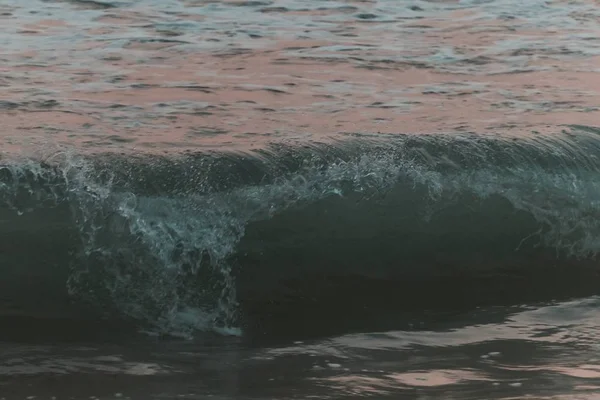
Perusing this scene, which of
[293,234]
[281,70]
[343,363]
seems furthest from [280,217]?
[281,70]

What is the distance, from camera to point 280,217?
190 inches

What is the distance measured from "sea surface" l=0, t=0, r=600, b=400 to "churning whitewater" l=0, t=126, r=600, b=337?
12mm

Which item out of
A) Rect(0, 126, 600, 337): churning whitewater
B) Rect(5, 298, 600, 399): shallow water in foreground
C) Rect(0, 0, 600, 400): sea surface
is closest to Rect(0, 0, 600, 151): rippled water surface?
Rect(0, 0, 600, 400): sea surface

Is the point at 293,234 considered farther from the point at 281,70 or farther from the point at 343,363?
the point at 281,70

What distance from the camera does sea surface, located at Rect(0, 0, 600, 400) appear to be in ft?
12.0

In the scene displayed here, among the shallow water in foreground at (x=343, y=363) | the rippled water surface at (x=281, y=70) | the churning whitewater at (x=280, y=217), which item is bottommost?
the shallow water in foreground at (x=343, y=363)

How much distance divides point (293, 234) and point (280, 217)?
0.11 meters

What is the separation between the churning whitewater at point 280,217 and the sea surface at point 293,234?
0.01m

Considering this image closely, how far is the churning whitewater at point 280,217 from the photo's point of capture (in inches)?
171

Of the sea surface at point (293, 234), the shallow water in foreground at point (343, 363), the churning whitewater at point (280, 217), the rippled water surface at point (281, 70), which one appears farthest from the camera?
the rippled water surface at point (281, 70)

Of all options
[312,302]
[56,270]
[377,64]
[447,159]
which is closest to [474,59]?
[377,64]

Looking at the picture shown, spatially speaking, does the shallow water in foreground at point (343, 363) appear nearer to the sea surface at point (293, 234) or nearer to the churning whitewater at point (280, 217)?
the sea surface at point (293, 234)

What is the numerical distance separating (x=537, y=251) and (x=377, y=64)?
3.59m

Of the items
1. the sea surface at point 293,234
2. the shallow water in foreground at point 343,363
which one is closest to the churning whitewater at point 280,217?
the sea surface at point 293,234
